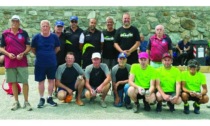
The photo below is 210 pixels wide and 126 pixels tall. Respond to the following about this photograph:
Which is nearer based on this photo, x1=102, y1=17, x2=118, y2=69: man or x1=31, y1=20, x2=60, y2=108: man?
x1=31, y1=20, x2=60, y2=108: man

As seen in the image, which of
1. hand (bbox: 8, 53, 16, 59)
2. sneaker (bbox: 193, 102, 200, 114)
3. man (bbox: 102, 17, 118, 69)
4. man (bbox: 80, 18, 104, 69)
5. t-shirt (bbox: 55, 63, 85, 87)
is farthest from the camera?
man (bbox: 102, 17, 118, 69)

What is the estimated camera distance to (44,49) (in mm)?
6254

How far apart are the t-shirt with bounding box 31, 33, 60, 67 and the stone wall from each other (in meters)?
6.52

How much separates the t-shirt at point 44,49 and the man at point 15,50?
0.16 m

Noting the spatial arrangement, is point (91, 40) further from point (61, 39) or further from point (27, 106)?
point (27, 106)

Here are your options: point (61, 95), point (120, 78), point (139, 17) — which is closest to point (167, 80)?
point (120, 78)

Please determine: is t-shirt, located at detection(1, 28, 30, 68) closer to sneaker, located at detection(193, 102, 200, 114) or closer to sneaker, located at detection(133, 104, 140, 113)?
sneaker, located at detection(133, 104, 140, 113)

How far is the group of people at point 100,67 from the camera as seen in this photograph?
610 centimetres

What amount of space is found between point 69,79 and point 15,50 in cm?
120

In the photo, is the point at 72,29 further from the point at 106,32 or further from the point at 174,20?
the point at 174,20

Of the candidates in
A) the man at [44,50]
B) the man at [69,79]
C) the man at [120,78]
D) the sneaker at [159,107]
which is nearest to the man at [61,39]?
the man at [69,79]

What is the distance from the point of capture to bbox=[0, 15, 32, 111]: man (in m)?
6.07

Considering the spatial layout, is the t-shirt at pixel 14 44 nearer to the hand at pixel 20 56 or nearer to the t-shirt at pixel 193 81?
the hand at pixel 20 56

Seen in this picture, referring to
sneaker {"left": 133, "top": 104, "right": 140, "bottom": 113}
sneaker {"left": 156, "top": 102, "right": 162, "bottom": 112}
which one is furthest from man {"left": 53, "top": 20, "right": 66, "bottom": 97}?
sneaker {"left": 156, "top": 102, "right": 162, "bottom": 112}
